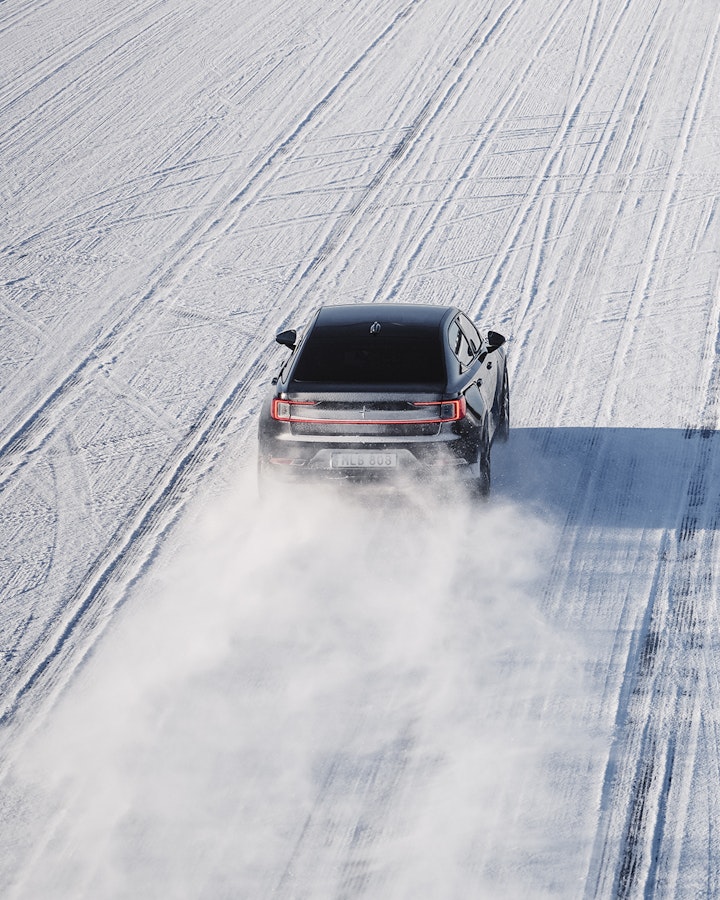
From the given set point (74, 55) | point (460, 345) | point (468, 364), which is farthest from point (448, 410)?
point (74, 55)

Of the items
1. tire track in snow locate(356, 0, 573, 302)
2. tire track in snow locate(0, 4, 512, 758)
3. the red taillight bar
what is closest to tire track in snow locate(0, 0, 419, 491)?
tire track in snow locate(0, 4, 512, 758)

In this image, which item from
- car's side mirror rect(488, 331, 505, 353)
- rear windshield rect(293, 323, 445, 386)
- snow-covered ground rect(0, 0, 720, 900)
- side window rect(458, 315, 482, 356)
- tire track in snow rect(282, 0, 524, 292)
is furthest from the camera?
tire track in snow rect(282, 0, 524, 292)

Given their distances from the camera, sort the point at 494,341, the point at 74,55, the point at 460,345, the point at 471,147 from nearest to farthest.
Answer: the point at 460,345 → the point at 494,341 → the point at 471,147 → the point at 74,55

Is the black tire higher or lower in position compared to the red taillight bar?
lower

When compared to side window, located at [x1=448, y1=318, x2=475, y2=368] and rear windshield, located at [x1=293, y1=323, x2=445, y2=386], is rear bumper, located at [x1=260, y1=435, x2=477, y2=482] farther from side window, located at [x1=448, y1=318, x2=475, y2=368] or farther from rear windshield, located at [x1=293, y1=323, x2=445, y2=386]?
side window, located at [x1=448, y1=318, x2=475, y2=368]

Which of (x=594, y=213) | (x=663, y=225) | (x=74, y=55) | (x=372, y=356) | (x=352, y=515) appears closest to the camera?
(x=372, y=356)

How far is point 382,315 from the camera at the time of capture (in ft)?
30.7

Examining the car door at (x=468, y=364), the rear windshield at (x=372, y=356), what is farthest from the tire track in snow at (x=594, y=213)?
the rear windshield at (x=372, y=356)

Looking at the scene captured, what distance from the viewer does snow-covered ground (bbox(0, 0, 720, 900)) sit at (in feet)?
19.4

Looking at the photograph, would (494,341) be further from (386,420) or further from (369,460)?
(369,460)

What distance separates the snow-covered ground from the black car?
1.79 ft

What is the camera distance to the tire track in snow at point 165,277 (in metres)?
10.5

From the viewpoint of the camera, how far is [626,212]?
1548 cm

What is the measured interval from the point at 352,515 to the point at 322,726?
101 inches
